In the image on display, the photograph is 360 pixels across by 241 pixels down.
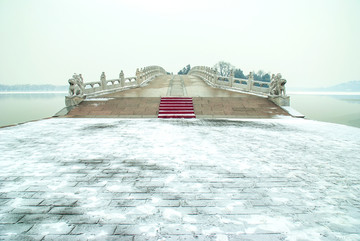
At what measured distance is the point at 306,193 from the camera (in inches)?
128

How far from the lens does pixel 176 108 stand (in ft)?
41.4

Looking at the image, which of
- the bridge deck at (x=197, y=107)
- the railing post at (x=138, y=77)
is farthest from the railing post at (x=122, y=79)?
the bridge deck at (x=197, y=107)

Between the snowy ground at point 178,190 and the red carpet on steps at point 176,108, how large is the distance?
5.21 metres

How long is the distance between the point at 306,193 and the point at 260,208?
36.4 inches

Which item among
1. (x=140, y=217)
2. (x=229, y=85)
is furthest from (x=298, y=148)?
(x=229, y=85)

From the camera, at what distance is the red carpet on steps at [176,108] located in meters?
11.5

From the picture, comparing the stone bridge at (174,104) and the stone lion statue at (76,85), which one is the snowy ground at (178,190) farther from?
the stone lion statue at (76,85)

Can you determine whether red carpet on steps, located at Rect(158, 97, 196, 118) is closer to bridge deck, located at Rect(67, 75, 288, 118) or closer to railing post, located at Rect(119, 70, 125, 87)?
bridge deck, located at Rect(67, 75, 288, 118)

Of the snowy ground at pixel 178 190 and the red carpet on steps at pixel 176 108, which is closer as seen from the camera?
the snowy ground at pixel 178 190

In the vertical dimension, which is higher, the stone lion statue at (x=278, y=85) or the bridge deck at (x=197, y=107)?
the stone lion statue at (x=278, y=85)

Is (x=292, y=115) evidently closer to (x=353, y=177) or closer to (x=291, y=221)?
(x=353, y=177)

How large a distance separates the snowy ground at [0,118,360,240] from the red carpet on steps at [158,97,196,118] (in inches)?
205

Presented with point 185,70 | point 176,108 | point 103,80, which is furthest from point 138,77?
point 185,70

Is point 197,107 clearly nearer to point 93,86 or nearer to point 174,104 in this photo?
point 174,104
